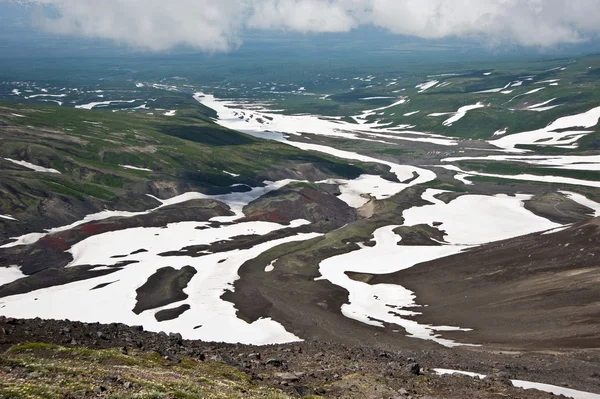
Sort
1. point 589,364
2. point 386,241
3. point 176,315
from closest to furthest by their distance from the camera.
A: 1. point 589,364
2. point 176,315
3. point 386,241

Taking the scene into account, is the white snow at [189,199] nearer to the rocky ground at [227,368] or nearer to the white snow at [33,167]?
the white snow at [33,167]

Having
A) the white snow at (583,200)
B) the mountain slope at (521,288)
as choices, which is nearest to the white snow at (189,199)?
the mountain slope at (521,288)

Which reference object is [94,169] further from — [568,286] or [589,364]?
[589,364]

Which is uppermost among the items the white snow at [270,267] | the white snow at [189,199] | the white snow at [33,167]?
the white snow at [33,167]

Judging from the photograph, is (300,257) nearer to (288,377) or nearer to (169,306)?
(169,306)

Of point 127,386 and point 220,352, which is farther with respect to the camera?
point 220,352

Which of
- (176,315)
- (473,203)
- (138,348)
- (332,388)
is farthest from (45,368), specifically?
(473,203)

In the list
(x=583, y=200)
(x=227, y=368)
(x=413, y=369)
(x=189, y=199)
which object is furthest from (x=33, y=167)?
(x=583, y=200)

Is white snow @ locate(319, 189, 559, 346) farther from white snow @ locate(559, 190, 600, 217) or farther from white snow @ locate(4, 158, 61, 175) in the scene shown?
white snow @ locate(4, 158, 61, 175)
